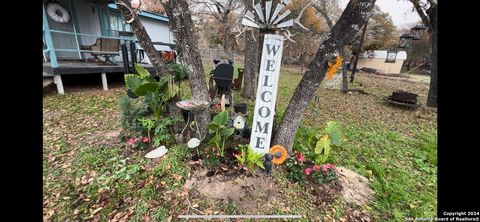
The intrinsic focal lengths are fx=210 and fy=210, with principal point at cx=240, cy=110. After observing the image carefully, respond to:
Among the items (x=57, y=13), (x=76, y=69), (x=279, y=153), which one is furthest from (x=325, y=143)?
(x=57, y=13)

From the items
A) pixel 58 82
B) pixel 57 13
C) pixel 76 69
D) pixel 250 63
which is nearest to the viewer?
pixel 58 82

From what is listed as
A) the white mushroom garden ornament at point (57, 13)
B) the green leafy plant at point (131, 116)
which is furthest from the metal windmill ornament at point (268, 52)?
the white mushroom garden ornament at point (57, 13)

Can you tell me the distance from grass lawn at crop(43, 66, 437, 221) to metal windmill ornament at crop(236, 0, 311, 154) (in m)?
0.64

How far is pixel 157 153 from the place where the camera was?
2744 mm

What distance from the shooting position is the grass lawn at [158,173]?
2068 mm

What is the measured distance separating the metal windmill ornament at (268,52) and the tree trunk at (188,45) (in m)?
0.71

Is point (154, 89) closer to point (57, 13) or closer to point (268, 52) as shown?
point (268, 52)

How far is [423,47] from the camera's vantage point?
22.4 meters

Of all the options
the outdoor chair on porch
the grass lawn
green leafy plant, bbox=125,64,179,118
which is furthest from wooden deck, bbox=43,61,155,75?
green leafy plant, bbox=125,64,179,118

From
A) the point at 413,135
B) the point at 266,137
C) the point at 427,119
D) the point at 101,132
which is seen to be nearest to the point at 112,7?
the point at 101,132

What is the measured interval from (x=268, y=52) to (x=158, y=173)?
1.87 m
